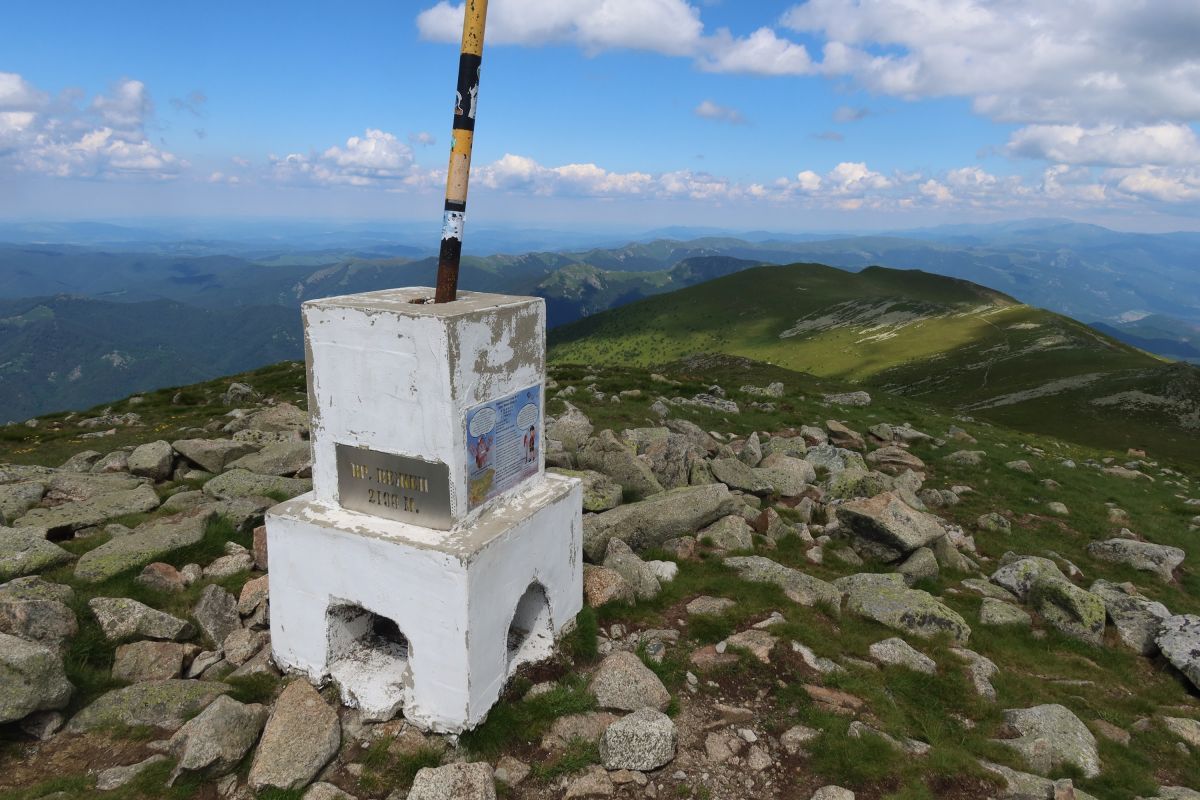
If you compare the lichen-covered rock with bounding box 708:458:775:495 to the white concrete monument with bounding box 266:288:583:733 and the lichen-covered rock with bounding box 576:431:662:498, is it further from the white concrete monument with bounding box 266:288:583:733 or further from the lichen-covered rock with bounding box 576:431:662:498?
the white concrete monument with bounding box 266:288:583:733

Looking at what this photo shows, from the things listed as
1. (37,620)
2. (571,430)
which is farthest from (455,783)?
(571,430)

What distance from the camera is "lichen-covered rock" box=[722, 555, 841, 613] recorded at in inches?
464

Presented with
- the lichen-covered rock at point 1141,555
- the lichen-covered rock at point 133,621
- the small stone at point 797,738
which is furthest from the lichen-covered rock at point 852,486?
the lichen-covered rock at point 133,621

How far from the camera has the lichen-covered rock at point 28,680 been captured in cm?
732

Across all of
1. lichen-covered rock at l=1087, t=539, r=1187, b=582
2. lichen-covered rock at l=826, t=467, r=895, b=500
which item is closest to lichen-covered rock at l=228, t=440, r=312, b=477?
lichen-covered rock at l=826, t=467, r=895, b=500

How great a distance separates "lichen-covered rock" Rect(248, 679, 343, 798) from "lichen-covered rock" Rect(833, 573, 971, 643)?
354 inches

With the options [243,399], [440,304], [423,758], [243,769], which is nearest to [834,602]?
[423,758]

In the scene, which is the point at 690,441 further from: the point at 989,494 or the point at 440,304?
the point at 440,304

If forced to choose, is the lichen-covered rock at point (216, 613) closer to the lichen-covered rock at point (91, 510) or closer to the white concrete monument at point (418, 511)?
the white concrete monument at point (418, 511)

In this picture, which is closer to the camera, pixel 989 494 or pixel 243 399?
pixel 989 494

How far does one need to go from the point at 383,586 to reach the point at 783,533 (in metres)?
10.2

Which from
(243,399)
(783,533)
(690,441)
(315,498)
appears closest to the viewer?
(315,498)

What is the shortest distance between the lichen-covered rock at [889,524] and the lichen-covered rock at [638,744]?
9038 mm

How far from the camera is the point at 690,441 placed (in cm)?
2195
